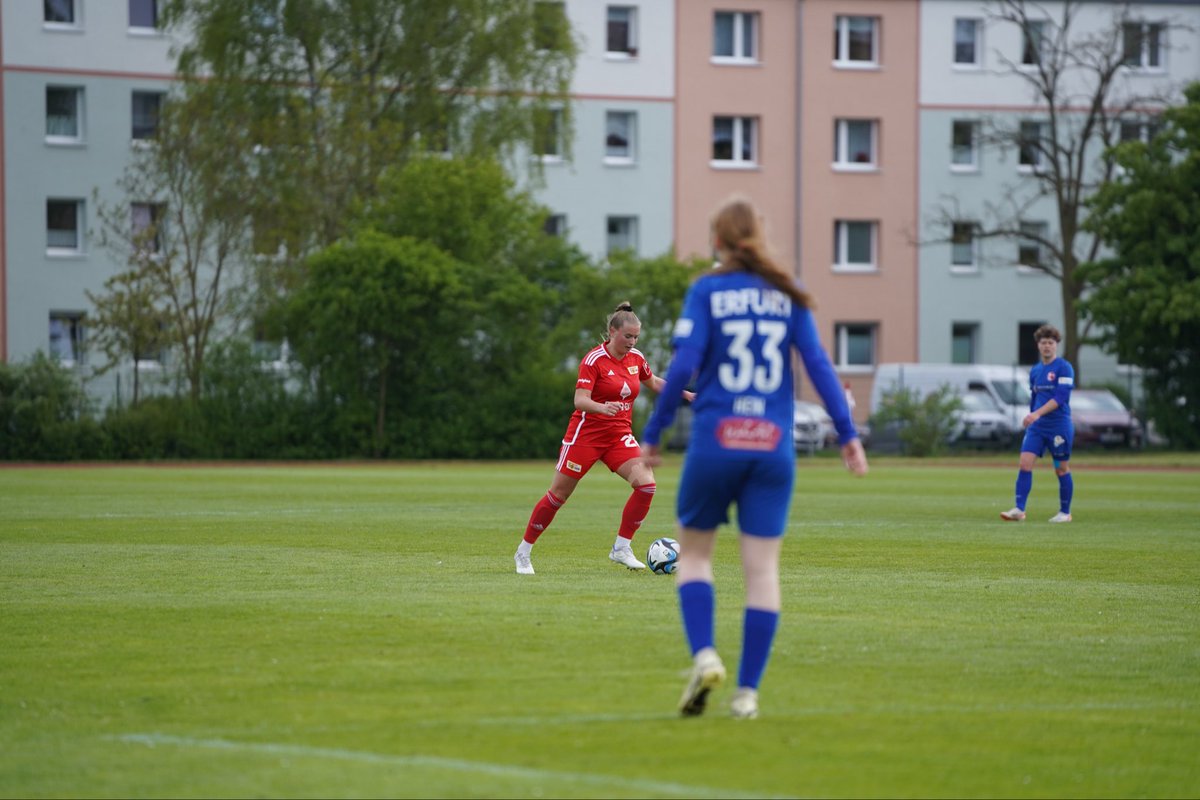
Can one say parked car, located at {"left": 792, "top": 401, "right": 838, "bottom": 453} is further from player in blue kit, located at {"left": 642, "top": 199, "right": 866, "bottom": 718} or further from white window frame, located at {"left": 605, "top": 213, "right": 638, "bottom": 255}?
player in blue kit, located at {"left": 642, "top": 199, "right": 866, "bottom": 718}

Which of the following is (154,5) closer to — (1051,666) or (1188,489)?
(1188,489)

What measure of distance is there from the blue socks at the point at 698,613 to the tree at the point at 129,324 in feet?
122

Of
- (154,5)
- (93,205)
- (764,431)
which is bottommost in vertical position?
Answer: (764,431)

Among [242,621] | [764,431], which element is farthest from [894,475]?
[764,431]

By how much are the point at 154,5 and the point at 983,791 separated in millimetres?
53194

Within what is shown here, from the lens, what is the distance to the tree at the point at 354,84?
153ft

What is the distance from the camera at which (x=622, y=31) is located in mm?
58188

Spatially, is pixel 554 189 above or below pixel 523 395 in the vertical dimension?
above

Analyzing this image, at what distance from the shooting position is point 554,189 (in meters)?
58.1

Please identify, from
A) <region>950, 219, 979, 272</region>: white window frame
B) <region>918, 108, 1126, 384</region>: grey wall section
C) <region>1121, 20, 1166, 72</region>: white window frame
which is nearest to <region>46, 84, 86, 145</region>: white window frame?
<region>918, 108, 1126, 384</region>: grey wall section

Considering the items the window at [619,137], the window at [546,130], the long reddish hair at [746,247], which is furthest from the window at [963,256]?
the long reddish hair at [746,247]

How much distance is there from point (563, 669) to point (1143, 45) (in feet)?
180

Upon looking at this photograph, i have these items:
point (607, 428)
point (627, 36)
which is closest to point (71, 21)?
point (627, 36)

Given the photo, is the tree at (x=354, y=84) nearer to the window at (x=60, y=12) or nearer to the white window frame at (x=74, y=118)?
the white window frame at (x=74, y=118)
